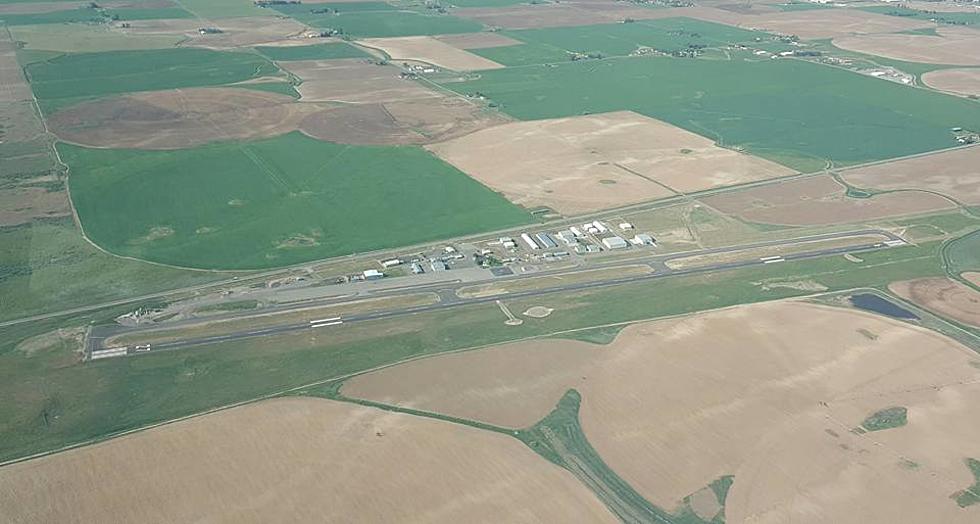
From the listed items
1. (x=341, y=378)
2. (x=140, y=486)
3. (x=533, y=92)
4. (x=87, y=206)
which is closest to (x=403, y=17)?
(x=533, y=92)

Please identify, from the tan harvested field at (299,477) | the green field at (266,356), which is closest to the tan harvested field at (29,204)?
the green field at (266,356)

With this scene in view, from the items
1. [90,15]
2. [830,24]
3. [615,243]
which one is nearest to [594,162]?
[615,243]

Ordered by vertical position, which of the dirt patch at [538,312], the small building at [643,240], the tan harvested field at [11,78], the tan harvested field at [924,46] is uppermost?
the tan harvested field at [924,46]

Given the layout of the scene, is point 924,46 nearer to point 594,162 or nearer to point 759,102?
point 759,102

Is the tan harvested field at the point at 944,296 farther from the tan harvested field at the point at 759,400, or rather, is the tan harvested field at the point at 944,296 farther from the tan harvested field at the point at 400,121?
the tan harvested field at the point at 400,121

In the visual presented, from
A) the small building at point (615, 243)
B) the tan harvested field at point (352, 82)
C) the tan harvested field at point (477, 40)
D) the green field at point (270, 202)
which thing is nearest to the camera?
the green field at point (270, 202)

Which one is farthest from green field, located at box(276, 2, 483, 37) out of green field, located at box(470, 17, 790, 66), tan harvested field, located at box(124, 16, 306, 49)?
green field, located at box(470, 17, 790, 66)

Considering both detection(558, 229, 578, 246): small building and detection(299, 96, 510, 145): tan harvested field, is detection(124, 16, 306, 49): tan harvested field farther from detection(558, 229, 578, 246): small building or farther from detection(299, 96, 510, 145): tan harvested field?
detection(558, 229, 578, 246): small building

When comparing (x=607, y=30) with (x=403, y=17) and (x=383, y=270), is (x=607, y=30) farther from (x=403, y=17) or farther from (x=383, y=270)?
(x=383, y=270)
